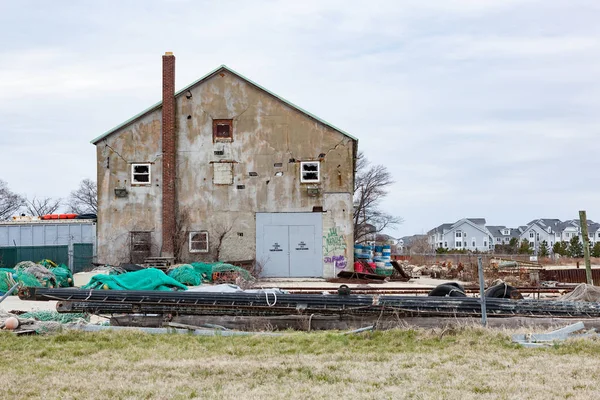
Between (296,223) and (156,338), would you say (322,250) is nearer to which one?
(296,223)

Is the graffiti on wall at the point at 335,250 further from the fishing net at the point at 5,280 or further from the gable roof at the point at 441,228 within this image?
the gable roof at the point at 441,228

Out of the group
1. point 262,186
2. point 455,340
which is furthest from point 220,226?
point 455,340

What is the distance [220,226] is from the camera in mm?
30484

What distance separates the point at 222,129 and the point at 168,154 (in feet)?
8.26

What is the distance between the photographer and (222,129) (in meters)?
30.8

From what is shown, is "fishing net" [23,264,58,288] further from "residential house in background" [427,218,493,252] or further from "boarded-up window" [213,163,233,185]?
"residential house in background" [427,218,493,252]

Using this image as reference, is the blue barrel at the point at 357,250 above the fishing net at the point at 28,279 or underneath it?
above

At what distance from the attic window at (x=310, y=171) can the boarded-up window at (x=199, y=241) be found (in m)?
4.79

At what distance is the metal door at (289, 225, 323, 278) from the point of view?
98.5ft

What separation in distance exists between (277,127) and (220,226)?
15.9 ft

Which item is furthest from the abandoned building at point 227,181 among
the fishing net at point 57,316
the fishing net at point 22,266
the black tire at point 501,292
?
the fishing net at point 57,316

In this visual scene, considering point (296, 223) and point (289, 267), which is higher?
point (296, 223)

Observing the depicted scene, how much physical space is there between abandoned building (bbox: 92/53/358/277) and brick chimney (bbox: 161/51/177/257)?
0.14 ft

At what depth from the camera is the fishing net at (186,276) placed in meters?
24.3
